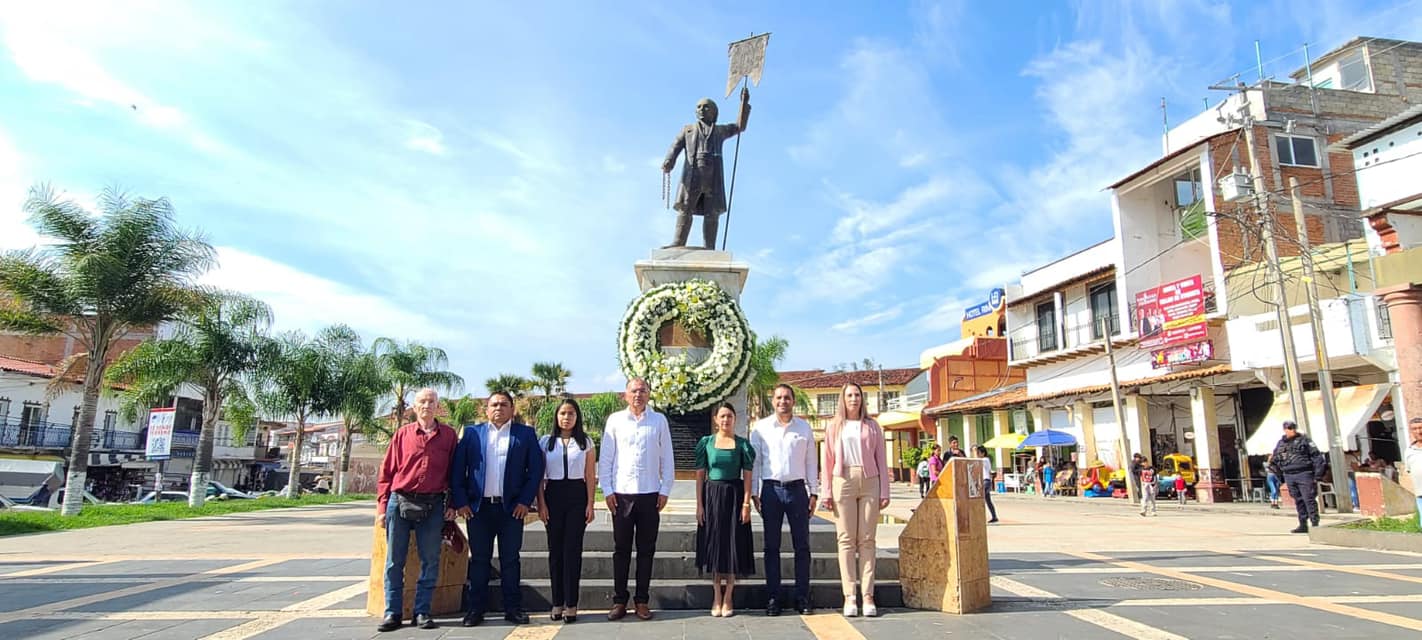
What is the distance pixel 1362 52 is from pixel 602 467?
32.5m

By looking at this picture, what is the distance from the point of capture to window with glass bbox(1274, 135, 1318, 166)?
2402 centimetres

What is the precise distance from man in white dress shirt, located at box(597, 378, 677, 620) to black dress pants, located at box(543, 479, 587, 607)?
0.21 m

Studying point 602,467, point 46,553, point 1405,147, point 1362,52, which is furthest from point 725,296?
point 1362,52

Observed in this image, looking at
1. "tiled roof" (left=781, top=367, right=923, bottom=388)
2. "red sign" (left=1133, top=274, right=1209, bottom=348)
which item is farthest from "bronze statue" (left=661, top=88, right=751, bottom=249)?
"tiled roof" (left=781, top=367, right=923, bottom=388)

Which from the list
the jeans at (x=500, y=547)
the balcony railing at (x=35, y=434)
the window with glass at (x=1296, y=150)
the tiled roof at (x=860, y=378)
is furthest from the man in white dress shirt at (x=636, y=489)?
the tiled roof at (x=860, y=378)

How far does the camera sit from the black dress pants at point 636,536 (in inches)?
215

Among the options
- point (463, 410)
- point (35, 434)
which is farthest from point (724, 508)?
point (35, 434)

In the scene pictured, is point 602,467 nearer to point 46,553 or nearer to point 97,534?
point 46,553

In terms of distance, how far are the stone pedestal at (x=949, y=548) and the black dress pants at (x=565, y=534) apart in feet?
8.06

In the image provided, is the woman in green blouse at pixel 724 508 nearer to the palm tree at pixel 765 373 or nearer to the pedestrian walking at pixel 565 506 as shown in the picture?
the pedestrian walking at pixel 565 506

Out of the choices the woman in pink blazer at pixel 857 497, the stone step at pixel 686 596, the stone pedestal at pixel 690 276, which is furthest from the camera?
the stone pedestal at pixel 690 276

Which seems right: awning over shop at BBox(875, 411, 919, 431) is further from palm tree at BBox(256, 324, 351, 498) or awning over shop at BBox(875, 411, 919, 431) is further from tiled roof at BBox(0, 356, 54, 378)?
tiled roof at BBox(0, 356, 54, 378)

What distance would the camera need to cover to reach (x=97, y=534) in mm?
12531

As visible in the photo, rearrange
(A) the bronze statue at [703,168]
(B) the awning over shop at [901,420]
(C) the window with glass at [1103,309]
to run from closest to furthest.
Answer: (A) the bronze statue at [703,168] → (C) the window with glass at [1103,309] → (B) the awning over shop at [901,420]
